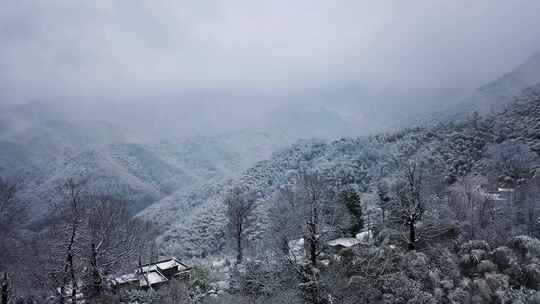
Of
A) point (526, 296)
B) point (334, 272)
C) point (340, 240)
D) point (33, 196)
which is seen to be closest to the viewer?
point (526, 296)

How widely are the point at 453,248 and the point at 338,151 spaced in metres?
54.2

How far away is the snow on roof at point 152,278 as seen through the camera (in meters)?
30.2

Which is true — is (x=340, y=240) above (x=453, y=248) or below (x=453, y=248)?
below

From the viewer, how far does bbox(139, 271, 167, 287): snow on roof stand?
3017cm

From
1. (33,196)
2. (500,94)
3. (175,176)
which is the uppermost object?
(500,94)

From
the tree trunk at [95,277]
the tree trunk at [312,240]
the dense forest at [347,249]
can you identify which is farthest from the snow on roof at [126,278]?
Result: the tree trunk at [312,240]

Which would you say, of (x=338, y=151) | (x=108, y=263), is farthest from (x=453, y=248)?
(x=338, y=151)

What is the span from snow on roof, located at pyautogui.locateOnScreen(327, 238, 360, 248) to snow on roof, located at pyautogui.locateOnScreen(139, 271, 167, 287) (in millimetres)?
14700

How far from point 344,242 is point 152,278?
1706cm

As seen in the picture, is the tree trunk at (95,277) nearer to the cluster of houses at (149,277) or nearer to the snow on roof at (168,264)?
the cluster of houses at (149,277)

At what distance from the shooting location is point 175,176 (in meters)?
178

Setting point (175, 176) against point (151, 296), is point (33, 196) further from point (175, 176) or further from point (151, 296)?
point (151, 296)

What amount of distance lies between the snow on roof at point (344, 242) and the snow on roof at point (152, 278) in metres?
14.7

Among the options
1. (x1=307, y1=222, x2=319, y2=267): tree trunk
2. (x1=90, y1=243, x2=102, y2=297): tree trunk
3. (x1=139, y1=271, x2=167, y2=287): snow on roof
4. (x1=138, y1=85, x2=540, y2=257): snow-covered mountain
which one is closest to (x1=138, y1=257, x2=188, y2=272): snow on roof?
(x1=139, y1=271, x2=167, y2=287): snow on roof
